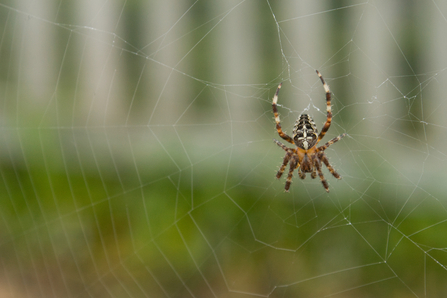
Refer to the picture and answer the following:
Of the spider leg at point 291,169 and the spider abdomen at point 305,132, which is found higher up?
the spider abdomen at point 305,132

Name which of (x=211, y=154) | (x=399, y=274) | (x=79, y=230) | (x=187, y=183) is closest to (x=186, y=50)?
(x=211, y=154)

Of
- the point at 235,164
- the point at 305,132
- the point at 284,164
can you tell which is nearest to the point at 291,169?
the point at 284,164

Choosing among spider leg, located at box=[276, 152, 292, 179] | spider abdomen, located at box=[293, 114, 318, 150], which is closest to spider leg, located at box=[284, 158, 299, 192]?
spider leg, located at box=[276, 152, 292, 179]

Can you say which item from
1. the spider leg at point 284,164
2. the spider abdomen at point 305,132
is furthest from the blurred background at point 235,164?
the spider abdomen at point 305,132

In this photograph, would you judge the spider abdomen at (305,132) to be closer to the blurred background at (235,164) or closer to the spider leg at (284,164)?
the spider leg at (284,164)

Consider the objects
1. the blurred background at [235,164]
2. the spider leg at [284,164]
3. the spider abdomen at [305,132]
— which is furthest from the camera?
the blurred background at [235,164]

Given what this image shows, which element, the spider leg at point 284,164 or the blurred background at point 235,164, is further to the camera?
the blurred background at point 235,164

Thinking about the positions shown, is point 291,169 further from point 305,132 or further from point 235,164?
point 235,164
